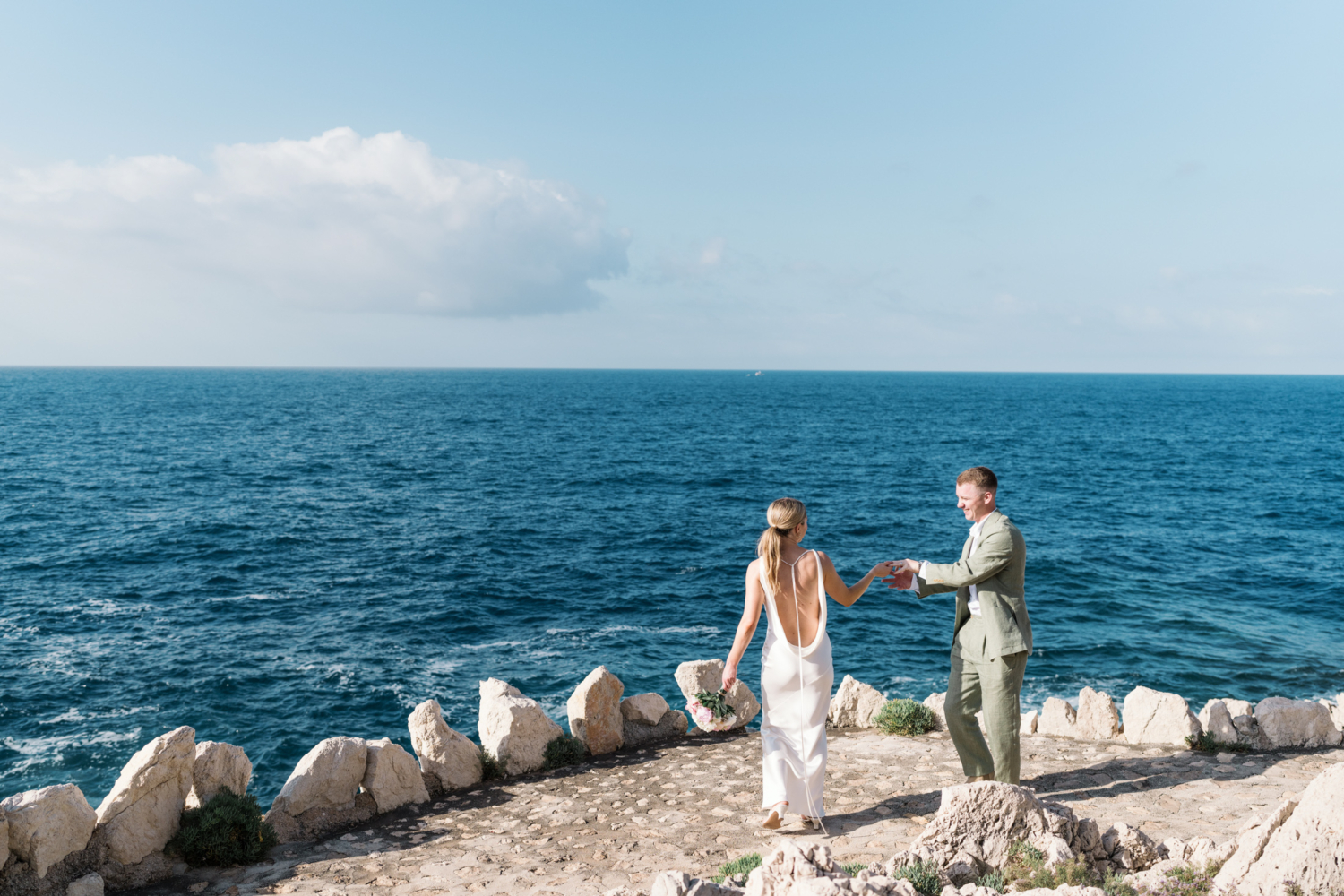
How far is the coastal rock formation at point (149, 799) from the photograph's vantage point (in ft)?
24.4

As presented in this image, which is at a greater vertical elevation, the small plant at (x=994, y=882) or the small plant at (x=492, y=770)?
the small plant at (x=994, y=882)

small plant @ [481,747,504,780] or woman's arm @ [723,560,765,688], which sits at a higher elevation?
woman's arm @ [723,560,765,688]

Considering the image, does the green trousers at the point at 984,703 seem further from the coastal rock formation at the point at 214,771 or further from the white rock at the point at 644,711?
the coastal rock formation at the point at 214,771

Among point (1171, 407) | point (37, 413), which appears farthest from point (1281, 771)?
point (1171, 407)

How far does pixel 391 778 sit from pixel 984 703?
6294mm

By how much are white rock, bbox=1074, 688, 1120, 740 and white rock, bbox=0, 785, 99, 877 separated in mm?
10876

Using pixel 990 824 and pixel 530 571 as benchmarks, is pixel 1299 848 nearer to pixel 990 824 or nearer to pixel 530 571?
pixel 990 824

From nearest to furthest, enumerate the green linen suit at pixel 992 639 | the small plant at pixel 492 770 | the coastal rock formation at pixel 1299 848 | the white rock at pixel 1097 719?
the coastal rock formation at pixel 1299 848
the green linen suit at pixel 992 639
the small plant at pixel 492 770
the white rock at pixel 1097 719

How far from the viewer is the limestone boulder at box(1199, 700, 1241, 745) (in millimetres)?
9398

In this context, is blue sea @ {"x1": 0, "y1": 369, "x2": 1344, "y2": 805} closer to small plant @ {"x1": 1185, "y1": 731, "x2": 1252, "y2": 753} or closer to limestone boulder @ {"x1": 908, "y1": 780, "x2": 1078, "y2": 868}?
small plant @ {"x1": 1185, "y1": 731, "x2": 1252, "y2": 753}

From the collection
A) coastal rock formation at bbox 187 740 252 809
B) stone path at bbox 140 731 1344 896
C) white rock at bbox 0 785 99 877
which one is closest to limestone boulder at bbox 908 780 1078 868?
stone path at bbox 140 731 1344 896

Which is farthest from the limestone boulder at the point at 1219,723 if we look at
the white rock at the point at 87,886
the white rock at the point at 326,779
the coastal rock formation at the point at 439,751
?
the white rock at the point at 87,886

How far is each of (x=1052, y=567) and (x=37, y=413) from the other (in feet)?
344

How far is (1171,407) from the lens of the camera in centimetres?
12338
